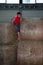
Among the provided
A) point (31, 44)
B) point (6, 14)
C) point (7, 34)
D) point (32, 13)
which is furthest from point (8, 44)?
point (32, 13)

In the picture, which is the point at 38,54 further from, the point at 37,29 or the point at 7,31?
the point at 7,31

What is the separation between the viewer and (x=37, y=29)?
251 inches

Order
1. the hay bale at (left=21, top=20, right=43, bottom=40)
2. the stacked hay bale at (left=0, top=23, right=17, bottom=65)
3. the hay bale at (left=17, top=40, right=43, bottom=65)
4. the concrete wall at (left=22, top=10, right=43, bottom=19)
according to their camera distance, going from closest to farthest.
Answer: the hay bale at (left=17, top=40, right=43, bottom=65) → the hay bale at (left=21, top=20, right=43, bottom=40) → the stacked hay bale at (left=0, top=23, right=17, bottom=65) → the concrete wall at (left=22, top=10, right=43, bottom=19)

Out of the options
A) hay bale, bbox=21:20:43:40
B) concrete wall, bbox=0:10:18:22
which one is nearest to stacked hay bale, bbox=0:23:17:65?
hay bale, bbox=21:20:43:40

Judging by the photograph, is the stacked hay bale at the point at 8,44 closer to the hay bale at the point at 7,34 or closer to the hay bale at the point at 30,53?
the hay bale at the point at 7,34

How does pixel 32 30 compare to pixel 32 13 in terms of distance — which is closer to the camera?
pixel 32 30

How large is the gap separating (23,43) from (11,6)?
10.5 feet

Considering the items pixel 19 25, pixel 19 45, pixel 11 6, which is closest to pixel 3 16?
pixel 11 6

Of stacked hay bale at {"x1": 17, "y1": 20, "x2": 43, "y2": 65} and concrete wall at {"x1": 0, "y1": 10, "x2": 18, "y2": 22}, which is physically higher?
concrete wall at {"x1": 0, "y1": 10, "x2": 18, "y2": 22}

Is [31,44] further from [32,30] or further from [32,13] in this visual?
[32,13]

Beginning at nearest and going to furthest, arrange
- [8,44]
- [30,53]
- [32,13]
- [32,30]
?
[30,53], [32,30], [8,44], [32,13]

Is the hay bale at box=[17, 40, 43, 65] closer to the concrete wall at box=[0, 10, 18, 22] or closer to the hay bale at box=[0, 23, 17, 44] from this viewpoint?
the hay bale at box=[0, 23, 17, 44]

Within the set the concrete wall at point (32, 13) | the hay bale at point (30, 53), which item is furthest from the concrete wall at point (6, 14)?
the hay bale at point (30, 53)

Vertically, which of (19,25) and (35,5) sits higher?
(35,5)
